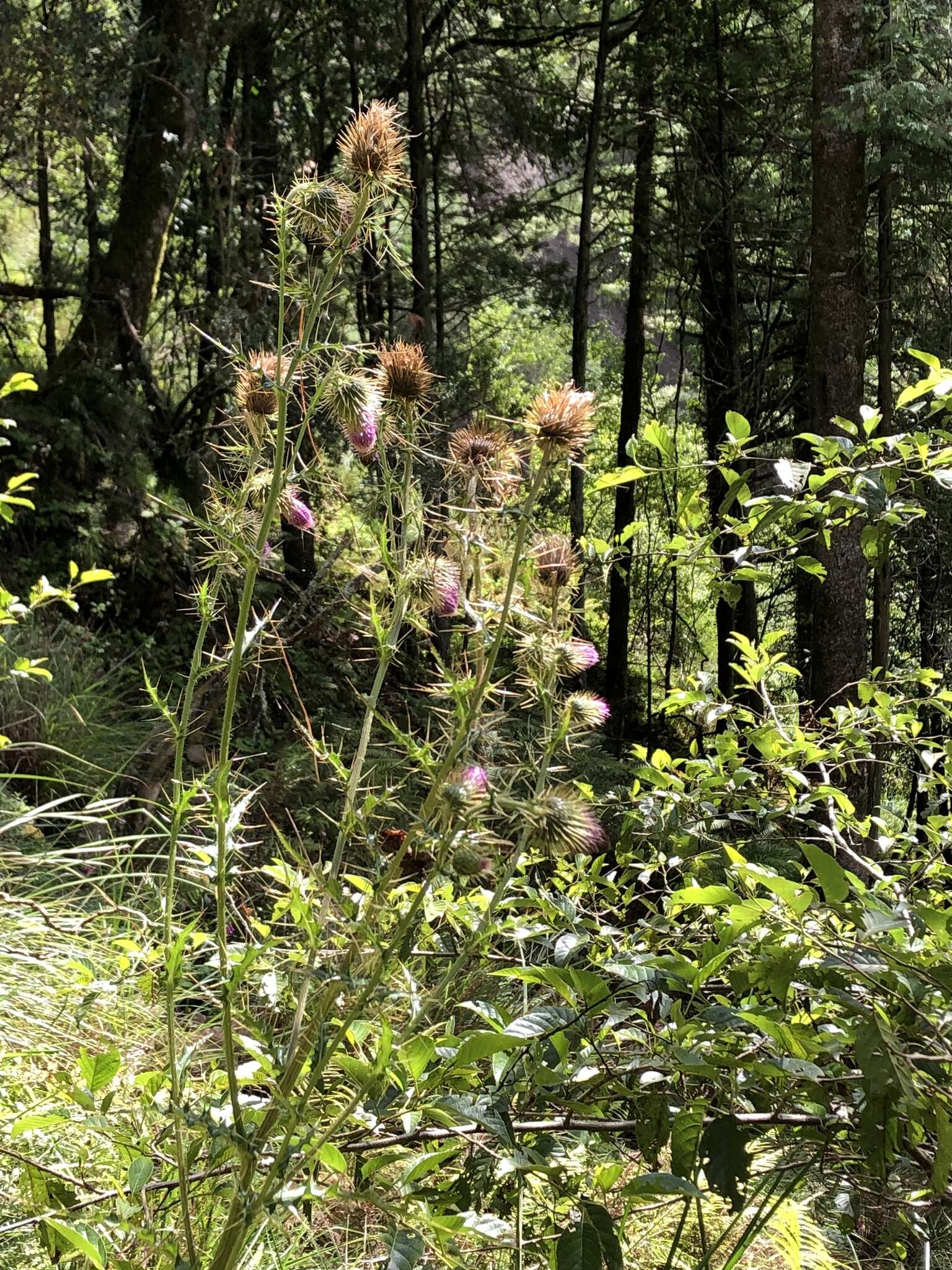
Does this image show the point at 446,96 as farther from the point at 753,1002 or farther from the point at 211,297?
the point at 753,1002

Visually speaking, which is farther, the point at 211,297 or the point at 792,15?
the point at 792,15

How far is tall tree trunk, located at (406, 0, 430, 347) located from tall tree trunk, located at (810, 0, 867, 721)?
89.8 inches

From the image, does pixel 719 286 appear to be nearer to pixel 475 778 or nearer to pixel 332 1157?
pixel 475 778

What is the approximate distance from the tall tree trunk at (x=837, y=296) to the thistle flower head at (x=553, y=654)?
3856 mm

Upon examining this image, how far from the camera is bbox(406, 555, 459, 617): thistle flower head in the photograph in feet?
3.30

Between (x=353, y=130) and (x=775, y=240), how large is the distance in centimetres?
731

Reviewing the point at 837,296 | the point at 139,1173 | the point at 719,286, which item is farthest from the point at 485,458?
the point at 719,286

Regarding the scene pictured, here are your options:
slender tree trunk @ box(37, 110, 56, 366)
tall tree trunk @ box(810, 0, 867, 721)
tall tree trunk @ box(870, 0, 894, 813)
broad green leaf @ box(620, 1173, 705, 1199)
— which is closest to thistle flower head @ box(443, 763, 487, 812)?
broad green leaf @ box(620, 1173, 705, 1199)

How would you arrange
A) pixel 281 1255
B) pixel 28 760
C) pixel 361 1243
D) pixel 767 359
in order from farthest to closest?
pixel 767 359 → pixel 28 760 → pixel 361 1243 → pixel 281 1255

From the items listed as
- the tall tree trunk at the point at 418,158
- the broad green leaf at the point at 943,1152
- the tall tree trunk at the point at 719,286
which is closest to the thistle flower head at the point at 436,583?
the broad green leaf at the point at 943,1152

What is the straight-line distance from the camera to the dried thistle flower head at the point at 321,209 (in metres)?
1.00

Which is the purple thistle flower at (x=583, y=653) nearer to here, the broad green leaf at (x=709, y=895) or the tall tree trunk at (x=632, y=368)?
the broad green leaf at (x=709, y=895)

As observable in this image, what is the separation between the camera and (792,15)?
7.70 meters

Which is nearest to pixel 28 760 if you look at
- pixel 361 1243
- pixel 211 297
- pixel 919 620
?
pixel 361 1243
